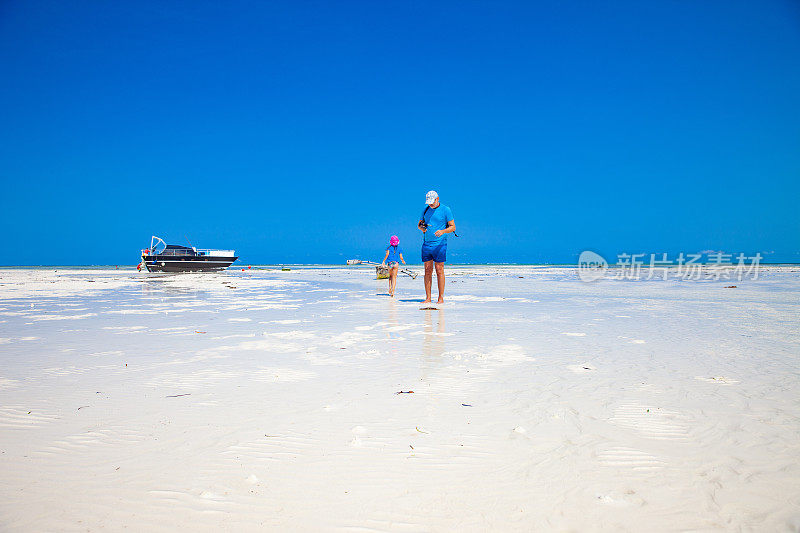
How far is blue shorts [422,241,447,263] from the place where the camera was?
10.7 m

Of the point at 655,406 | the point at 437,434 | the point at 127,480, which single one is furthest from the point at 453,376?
the point at 127,480

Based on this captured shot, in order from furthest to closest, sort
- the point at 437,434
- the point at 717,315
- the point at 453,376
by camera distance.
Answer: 1. the point at 717,315
2. the point at 453,376
3. the point at 437,434

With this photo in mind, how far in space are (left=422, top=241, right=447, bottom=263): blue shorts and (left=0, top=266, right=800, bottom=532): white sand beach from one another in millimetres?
4691

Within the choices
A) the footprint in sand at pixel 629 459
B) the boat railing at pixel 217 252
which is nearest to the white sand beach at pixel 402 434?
the footprint in sand at pixel 629 459

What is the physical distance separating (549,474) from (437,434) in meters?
0.78

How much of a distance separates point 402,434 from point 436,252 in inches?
316

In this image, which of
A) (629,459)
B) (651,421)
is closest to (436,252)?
(651,421)

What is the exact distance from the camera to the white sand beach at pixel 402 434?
205 cm

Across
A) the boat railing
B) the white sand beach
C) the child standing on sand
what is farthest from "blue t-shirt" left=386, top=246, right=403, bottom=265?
the boat railing

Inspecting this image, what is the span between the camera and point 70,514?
2.04 meters

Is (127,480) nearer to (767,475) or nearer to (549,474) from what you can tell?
(549,474)

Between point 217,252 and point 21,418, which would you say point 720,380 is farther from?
point 217,252

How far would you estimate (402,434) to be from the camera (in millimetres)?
2896

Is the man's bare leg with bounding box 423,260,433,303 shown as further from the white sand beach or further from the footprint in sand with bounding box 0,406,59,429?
the footprint in sand with bounding box 0,406,59,429
